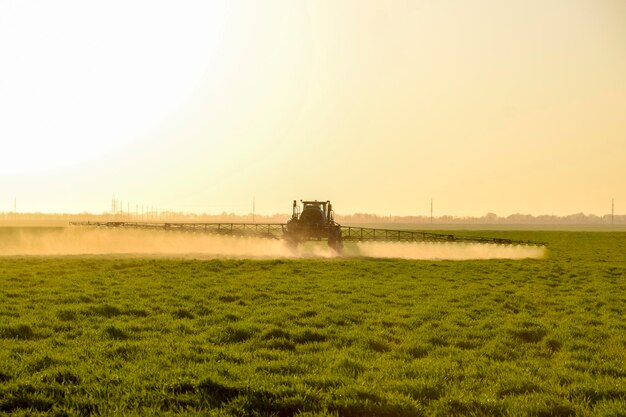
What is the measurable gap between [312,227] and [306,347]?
33071 mm

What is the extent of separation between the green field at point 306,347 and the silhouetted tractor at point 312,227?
21497mm

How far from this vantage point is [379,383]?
29.8 ft

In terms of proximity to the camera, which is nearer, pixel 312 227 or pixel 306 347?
pixel 306 347

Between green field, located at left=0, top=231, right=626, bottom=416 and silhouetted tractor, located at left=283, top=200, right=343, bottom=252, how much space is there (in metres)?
21.5

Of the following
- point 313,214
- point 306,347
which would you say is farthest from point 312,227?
point 306,347

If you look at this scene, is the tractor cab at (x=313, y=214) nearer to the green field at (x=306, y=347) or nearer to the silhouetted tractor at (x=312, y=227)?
the silhouetted tractor at (x=312, y=227)

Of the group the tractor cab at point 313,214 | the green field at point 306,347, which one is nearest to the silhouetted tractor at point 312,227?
the tractor cab at point 313,214

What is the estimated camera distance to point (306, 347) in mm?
11773

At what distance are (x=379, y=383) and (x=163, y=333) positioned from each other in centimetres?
600

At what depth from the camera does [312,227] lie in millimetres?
44812

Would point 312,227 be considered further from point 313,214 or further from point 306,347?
point 306,347

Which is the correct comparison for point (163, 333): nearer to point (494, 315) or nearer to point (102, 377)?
point (102, 377)

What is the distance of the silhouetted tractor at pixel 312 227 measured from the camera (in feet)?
147

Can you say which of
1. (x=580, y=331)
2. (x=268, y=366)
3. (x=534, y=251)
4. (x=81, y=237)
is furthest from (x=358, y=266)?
(x=81, y=237)
